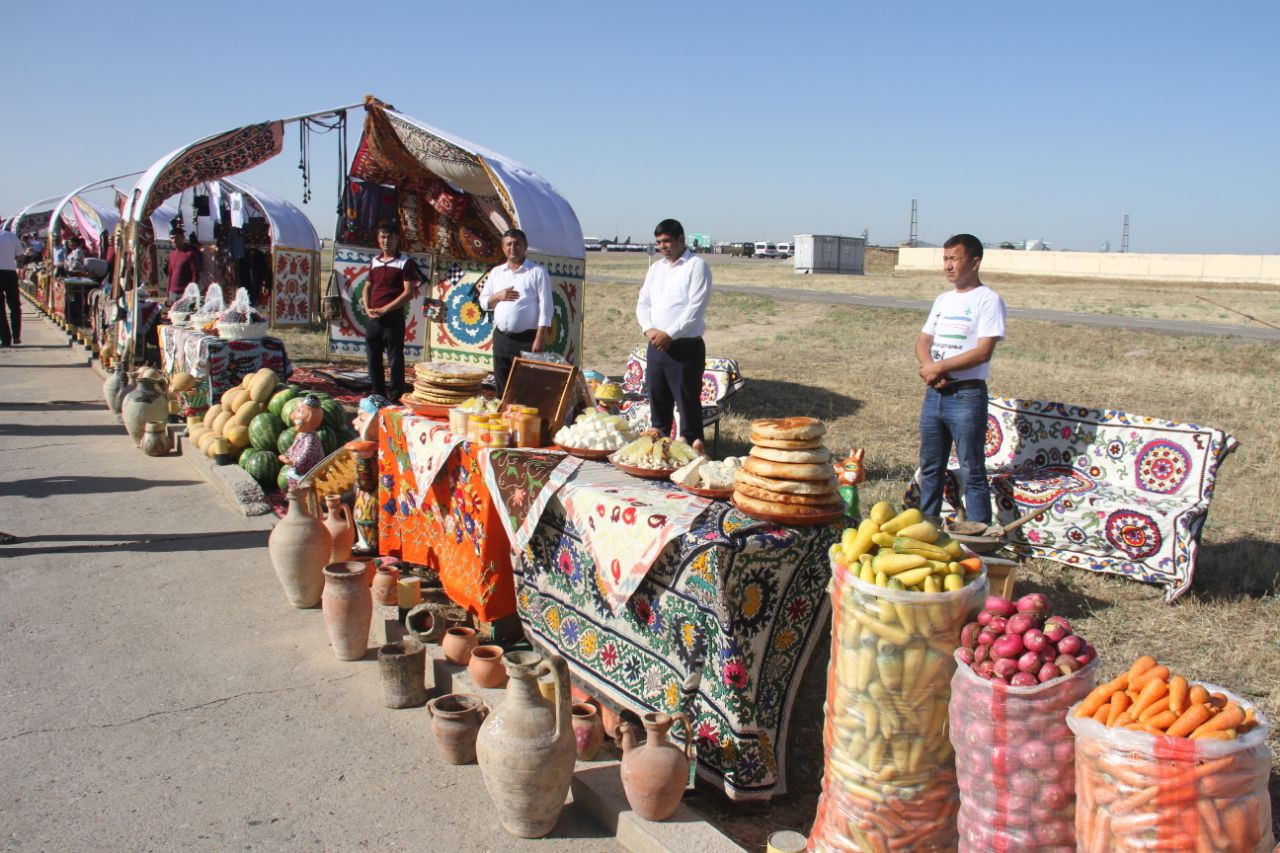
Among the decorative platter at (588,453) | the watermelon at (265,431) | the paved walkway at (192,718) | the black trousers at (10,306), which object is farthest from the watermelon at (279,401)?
the black trousers at (10,306)

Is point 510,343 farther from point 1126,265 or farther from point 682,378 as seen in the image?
point 1126,265

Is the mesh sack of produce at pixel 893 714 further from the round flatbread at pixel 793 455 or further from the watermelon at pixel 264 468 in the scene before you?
the watermelon at pixel 264 468

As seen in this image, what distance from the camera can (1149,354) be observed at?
1583 centimetres

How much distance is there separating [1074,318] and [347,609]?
20955 millimetres

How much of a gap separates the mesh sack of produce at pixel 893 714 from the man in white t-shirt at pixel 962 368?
2.75 meters

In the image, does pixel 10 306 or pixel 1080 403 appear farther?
pixel 10 306

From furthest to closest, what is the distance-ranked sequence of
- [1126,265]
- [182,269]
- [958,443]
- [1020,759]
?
[1126,265] → [182,269] → [958,443] → [1020,759]

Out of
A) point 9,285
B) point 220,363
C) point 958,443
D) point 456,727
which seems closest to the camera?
point 456,727

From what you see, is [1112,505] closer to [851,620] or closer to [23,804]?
[851,620]

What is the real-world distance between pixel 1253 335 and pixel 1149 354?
487cm

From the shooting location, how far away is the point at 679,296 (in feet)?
19.0

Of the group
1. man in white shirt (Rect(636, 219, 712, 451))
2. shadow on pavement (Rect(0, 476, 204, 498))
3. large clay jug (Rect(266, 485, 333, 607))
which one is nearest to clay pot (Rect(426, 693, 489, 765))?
large clay jug (Rect(266, 485, 333, 607))

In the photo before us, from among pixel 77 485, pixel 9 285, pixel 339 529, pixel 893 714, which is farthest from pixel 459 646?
pixel 9 285

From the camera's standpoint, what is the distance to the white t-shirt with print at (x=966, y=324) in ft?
16.8
